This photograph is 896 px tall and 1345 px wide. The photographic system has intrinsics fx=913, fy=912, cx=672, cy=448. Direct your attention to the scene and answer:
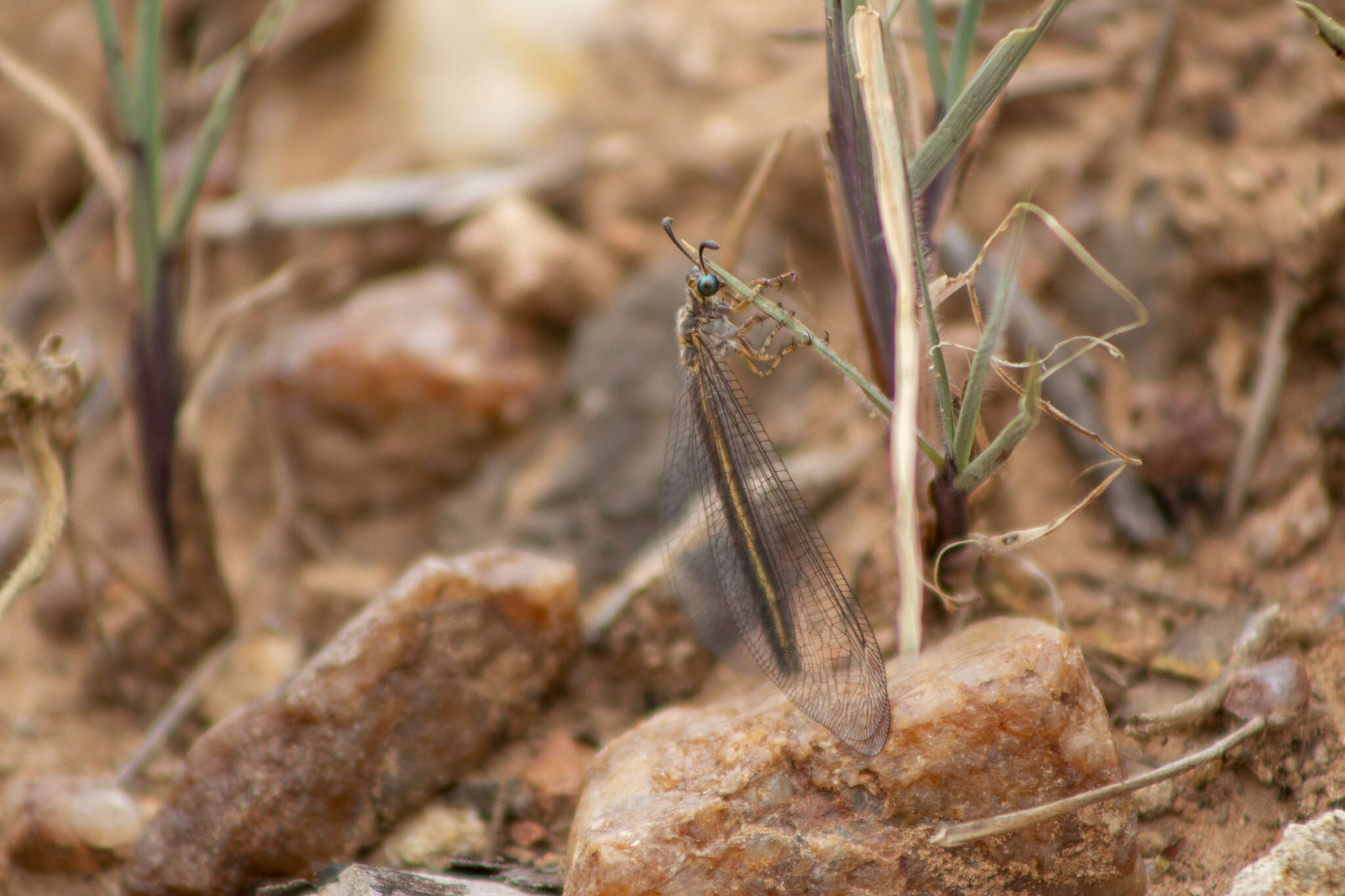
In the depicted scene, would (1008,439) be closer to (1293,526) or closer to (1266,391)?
(1293,526)

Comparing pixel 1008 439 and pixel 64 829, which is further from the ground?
pixel 1008 439

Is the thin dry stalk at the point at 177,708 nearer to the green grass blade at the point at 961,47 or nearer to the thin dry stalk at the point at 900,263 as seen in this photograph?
the thin dry stalk at the point at 900,263

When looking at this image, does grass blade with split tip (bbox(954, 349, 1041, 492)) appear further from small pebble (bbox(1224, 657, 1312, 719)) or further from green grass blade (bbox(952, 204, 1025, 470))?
small pebble (bbox(1224, 657, 1312, 719))

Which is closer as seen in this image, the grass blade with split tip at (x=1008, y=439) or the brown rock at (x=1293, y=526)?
the grass blade with split tip at (x=1008, y=439)

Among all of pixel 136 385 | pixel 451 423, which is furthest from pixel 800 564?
pixel 136 385

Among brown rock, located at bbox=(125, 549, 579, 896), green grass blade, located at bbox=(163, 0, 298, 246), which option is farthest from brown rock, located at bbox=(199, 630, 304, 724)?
green grass blade, located at bbox=(163, 0, 298, 246)

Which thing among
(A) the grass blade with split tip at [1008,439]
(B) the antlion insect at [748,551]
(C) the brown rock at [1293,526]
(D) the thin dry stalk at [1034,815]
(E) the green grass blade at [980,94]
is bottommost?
(C) the brown rock at [1293,526]

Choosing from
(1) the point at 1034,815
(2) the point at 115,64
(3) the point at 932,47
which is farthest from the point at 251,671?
(3) the point at 932,47

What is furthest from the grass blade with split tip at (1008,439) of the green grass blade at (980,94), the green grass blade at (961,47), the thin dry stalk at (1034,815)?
the green grass blade at (961,47)
